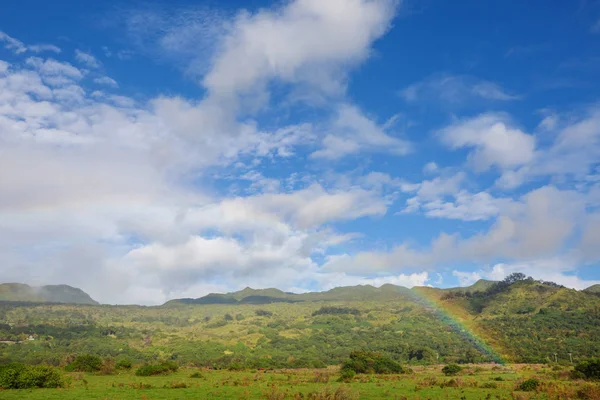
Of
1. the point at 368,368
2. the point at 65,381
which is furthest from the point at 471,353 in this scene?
the point at 65,381

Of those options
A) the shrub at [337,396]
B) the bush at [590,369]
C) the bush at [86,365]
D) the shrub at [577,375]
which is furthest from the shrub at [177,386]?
the bush at [590,369]

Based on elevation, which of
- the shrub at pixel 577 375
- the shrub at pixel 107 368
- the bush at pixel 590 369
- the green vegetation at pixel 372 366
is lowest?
the green vegetation at pixel 372 366

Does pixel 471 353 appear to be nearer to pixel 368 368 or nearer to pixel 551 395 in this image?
pixel 368 368

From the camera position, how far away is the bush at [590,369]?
62.7 metres

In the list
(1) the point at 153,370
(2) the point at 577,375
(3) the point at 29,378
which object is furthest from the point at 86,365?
(2) the point at 577,375

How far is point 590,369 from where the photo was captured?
6394cm

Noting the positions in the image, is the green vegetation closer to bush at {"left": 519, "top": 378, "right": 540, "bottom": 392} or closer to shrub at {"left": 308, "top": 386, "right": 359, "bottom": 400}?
bush at {"left": 519, "top": 378, "right": 540, "bottom": 392}

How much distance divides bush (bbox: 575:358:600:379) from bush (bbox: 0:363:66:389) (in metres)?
75.2

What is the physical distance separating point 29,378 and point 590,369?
79.7m

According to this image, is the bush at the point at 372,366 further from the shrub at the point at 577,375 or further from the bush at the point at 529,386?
the bush at the point at 529,386

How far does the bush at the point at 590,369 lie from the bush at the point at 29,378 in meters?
75.2

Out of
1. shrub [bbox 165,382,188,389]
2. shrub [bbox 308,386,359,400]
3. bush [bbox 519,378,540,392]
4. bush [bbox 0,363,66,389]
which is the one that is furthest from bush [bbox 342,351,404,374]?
bush [bbox 0,363,66,389]

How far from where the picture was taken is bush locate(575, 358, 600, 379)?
206 ft

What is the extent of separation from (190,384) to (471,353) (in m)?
111
